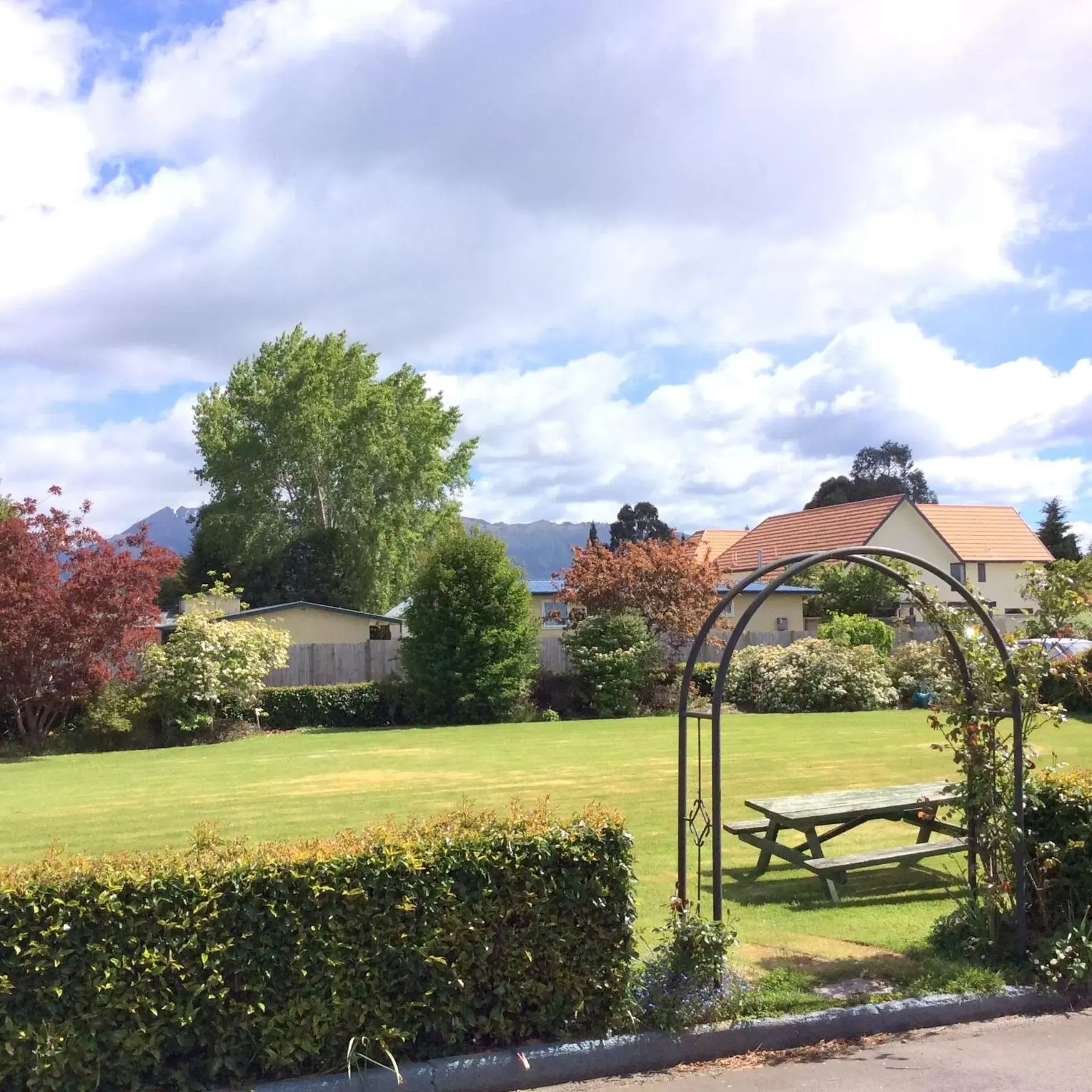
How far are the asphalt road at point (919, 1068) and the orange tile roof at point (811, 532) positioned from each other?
1572 inches

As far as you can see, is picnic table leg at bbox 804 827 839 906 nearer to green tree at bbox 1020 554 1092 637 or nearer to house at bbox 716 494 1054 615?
green tree at bbox 1020 554 1092 637

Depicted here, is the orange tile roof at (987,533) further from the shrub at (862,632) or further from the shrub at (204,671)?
the shrub at (204,671)

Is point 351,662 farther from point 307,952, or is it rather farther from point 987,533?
point 987,533

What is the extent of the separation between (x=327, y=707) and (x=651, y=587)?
8.57 m

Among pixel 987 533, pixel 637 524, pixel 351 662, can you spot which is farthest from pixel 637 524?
pixel 351 662

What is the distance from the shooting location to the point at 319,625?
98.9 ft

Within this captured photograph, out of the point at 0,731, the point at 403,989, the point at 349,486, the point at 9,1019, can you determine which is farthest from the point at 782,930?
the point at 349,486

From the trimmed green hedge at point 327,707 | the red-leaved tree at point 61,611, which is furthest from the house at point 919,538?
the red-leaved tree at point 61,611

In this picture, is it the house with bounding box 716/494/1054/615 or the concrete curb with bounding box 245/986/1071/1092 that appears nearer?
the concrete curb with bounding box 245/986/1071/1092

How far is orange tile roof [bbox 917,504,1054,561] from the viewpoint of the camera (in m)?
56.7

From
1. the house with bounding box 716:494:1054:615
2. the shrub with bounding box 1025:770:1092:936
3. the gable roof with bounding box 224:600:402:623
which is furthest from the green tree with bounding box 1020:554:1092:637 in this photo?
the house with bounding box 716:494:1054:615

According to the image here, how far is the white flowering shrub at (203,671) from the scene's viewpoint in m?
21.7

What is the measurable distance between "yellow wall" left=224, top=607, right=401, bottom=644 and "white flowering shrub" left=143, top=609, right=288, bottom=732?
625cm

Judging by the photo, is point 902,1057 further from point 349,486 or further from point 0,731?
point 349,486
